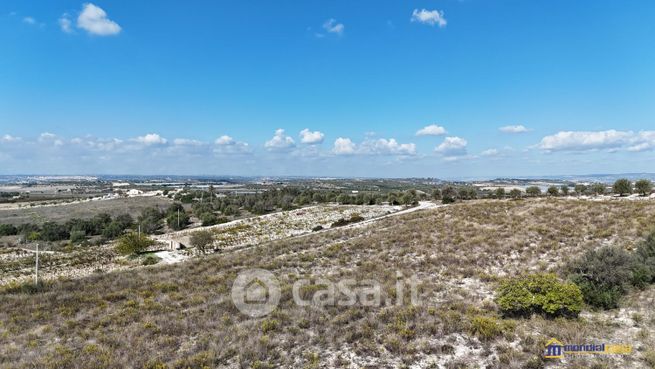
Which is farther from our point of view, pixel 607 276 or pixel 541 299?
pixel 607 276

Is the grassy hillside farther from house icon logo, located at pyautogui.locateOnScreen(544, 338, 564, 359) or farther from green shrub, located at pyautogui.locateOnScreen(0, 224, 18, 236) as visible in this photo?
green shrub, located at pyautogui.locateOnScreen(0, 224, 18, 236)

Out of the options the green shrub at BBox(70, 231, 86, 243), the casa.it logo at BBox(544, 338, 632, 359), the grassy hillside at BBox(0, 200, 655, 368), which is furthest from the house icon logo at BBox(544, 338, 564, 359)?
the green shrub at BBox(70, 231, 86, 243)

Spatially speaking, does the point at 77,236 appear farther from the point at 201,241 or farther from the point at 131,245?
the point at 201,241

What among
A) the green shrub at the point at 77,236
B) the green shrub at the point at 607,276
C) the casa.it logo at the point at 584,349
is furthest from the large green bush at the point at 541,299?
the green shrub at the point at 77,236

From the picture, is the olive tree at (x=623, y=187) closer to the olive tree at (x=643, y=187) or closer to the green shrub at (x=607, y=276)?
the olive tree at (x=643, y=187)

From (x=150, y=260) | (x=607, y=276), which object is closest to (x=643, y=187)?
(x=607, y=276)

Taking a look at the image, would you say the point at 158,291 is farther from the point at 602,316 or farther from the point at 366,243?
the point at 602,316

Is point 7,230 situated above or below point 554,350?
below

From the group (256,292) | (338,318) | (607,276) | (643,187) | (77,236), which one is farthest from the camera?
(77,236)
